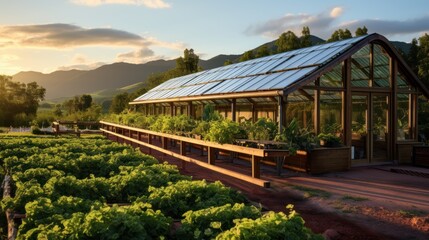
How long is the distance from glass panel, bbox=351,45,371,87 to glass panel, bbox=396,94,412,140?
1.96 m

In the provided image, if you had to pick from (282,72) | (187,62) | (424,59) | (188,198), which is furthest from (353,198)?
(187,62)

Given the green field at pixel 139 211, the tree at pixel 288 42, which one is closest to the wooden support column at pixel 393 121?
the green field at pixel 139 211

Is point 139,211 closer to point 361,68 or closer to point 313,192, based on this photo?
point 313,192

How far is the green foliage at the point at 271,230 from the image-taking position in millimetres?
3373

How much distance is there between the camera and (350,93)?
1460 cm

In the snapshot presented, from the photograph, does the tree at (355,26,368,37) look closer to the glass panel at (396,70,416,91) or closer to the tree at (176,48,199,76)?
the tree at (176,48,199,76)

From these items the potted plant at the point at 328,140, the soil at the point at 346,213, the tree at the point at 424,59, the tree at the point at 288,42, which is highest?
the tree at the point at 288,42

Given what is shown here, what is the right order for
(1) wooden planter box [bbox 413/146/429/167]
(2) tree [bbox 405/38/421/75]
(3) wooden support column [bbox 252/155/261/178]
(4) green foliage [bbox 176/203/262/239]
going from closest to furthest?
(4) green foliage [bbox 176/203/262/239], (3) wooden support column [bbox 252/155/261/178], (1) wooden planter box [bbox 413/146/429/167], (2) tree [bbox 405/38/421/75]

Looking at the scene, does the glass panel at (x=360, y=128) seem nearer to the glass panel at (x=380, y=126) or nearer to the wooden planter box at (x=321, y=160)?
the glass panel at (x=380, y=126)

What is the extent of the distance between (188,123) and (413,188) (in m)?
8.33

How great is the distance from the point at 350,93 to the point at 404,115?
3667 mm

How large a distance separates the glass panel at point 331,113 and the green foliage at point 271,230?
1157 cm

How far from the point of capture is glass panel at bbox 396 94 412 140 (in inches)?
647

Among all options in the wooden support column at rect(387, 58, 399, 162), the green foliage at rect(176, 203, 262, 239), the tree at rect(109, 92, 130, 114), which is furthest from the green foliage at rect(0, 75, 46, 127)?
the green foliage at rect(176, 203, 262, 239)
